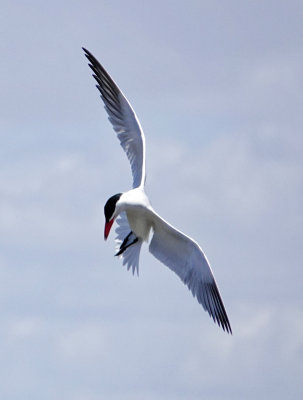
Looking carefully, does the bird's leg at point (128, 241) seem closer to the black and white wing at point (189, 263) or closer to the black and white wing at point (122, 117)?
the black and white wing at point (189, 263)

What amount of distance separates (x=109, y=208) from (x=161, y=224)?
1.75 m

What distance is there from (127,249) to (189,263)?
1.84m

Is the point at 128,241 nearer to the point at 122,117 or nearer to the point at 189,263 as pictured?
the point at 189,263

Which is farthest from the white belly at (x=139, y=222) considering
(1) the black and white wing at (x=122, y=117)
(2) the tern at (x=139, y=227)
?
(1) the black and white wing at (x=122, y=117)

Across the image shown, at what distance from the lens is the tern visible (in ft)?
79.4

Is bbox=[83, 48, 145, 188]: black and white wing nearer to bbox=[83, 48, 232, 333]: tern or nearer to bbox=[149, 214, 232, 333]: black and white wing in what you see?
bbox=[83, 48, 232, 333]: tern

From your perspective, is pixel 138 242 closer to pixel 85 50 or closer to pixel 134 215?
pixel 134 215

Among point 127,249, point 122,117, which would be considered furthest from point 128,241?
point 122,117

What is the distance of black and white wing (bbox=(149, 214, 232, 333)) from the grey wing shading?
2.53 ft

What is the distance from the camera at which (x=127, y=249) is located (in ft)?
85.9

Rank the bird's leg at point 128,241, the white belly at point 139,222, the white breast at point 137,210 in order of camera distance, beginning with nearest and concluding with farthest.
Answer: the white breast at point 137,210
the white belly at point 139,222
the bird's leg at point 128,241

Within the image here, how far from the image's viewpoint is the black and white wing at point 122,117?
86.7ft

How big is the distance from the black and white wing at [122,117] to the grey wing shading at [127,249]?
1176mm

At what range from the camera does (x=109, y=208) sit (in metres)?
23.4
